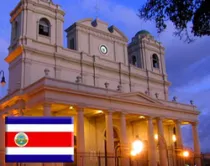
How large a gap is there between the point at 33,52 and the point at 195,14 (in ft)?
79.1

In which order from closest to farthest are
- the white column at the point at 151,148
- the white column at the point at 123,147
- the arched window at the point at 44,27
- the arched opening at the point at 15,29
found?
the white column at the point at 123,147, the white column at the point at 151,148, the arched window at the point at 44,27, the arched opening at the point at 15,29

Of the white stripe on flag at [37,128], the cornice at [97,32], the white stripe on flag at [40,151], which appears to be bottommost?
the white stripe on flag at [40,151]

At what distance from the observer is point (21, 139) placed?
572cm

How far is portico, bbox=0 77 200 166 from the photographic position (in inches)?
1000

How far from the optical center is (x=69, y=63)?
33062mm

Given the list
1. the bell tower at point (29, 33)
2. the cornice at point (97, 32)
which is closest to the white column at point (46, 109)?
the bell tower at point (29, 33)

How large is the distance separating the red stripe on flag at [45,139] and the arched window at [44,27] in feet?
92.1

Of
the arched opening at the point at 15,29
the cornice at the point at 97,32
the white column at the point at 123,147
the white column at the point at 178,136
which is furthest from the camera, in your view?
the cornice at the point at 97,32

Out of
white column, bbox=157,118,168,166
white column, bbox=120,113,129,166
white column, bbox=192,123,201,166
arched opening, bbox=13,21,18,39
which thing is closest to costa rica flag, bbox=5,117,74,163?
white column, bbox=120,113,129,166

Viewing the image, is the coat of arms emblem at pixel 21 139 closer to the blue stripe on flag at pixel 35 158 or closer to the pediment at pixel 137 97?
the blue stripe on flag at pixel 35 158

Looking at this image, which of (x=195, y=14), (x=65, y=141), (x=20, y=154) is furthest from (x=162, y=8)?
(x=20, y=154)

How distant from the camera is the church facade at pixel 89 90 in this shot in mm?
26547

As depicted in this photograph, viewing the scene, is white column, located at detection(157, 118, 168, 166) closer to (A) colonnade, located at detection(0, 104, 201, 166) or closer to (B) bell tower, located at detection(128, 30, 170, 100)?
(A) colonnade, located at detection(0, 104, 201, 166)

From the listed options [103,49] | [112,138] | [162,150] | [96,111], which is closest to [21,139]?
[112,138]
